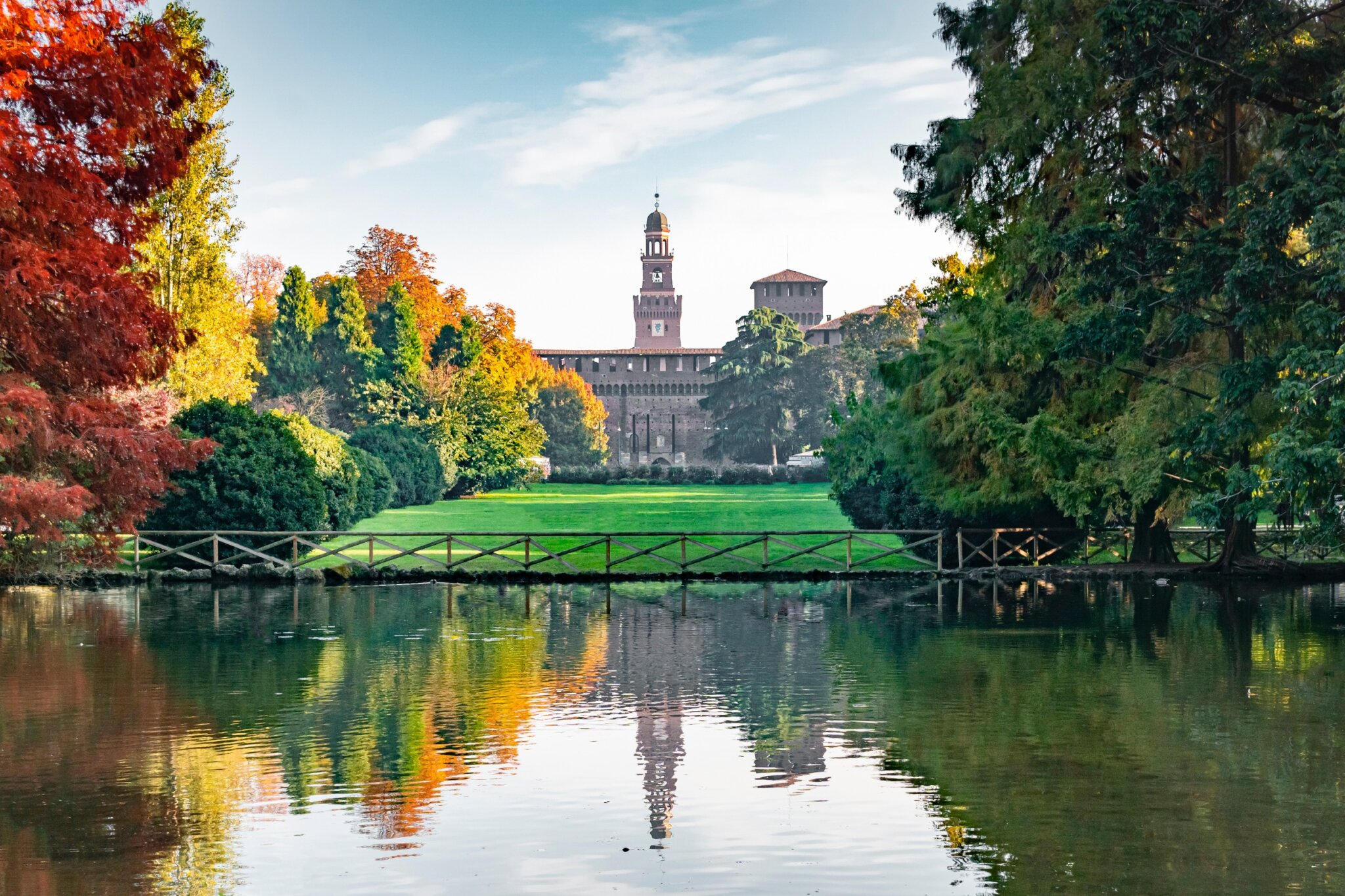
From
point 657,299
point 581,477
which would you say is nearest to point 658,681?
point 581,477

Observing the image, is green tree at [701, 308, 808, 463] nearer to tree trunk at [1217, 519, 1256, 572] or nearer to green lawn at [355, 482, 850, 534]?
green lawn at [355, 482, 850, 534]

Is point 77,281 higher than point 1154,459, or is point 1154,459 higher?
point 77,281

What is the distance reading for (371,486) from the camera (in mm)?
49219

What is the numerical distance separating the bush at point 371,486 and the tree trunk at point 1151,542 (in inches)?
973

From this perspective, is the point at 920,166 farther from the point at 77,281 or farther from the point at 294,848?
the point at 294,848

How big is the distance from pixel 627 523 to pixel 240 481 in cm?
2081

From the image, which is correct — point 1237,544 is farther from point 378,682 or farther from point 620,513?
point 620,513

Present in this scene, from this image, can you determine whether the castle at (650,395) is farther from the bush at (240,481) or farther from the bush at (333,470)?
the bush at (240,481)

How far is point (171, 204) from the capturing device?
38531 millimetres

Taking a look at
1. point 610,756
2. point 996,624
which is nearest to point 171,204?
point 996,624

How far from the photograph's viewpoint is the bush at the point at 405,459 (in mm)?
57125

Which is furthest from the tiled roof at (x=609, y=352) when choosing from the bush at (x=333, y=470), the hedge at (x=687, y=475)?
the bush at (x=333, y=470)

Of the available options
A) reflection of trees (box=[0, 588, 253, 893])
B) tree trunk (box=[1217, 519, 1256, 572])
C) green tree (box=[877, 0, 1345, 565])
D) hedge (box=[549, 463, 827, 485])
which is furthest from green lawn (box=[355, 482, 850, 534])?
reflection of trees (box=[0, 588, 253, 893])

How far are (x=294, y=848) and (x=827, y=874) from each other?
285 cm
